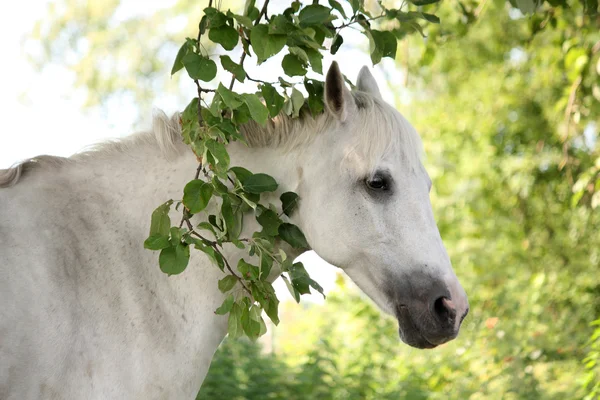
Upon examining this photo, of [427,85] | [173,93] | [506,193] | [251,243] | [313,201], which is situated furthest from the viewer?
[173,93]

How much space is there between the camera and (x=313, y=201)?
210cm

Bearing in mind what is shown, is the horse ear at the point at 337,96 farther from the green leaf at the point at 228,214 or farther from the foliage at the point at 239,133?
the green leaf at the point at 228,214

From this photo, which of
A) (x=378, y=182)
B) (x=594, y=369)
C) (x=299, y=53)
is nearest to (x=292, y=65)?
(x=299, y=53)

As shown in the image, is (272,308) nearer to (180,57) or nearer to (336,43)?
→ (180,57)

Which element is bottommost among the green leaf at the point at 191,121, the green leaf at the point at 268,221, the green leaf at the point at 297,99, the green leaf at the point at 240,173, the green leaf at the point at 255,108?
the green leaf at the point at 268,221

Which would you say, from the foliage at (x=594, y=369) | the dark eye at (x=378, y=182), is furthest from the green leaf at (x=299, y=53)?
the foliage at (x=594, y=369)

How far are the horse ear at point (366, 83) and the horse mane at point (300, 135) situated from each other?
0.19 metres

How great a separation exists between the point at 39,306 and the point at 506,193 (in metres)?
7.19

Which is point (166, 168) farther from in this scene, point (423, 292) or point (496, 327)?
point (496, 327)

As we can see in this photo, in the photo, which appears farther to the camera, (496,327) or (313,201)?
(496,327)

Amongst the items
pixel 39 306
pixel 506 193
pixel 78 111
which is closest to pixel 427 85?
pixel 506 193

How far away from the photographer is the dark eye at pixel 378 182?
205 centimetres

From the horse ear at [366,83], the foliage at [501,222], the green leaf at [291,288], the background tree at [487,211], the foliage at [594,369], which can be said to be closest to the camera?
the green leaf at [291,288]

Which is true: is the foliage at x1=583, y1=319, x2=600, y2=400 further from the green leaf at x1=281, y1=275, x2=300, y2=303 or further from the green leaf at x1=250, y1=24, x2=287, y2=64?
the green leaf at x1=250, y1=24, x2=287, y2=64
